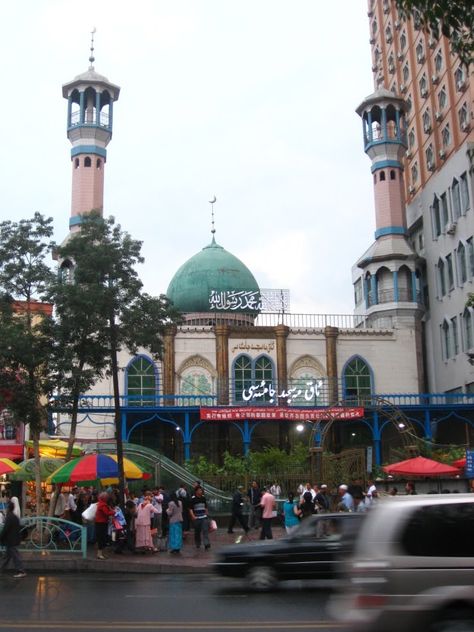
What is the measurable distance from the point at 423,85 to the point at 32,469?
38.0m

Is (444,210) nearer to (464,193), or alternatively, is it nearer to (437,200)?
(437,200)

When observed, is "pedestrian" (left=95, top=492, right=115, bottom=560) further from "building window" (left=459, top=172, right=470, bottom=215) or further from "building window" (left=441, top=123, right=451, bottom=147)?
"building window" (left=441, top=123, right=451, bottom=147)

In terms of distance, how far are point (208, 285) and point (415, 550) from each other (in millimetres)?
39172

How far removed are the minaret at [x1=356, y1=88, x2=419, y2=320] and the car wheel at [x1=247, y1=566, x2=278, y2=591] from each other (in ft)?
108

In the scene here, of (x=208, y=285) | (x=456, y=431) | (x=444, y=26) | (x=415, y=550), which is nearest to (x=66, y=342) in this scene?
(x=444, y=26)

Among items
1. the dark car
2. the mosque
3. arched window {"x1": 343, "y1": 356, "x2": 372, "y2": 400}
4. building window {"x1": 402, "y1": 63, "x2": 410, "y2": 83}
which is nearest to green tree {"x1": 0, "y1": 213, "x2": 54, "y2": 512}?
the dark car

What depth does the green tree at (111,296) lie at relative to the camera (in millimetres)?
22016

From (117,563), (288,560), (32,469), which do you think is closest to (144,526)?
(117,563)

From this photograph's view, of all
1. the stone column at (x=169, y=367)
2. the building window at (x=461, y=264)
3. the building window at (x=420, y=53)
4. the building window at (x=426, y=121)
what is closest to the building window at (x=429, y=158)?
the building window at (x=426, y=121)

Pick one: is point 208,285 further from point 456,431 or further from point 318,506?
point 318,506

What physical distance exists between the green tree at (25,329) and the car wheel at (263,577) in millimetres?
9597

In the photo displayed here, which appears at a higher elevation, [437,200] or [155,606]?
[437,200]

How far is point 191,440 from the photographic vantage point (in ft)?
134

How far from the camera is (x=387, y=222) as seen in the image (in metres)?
46.5
